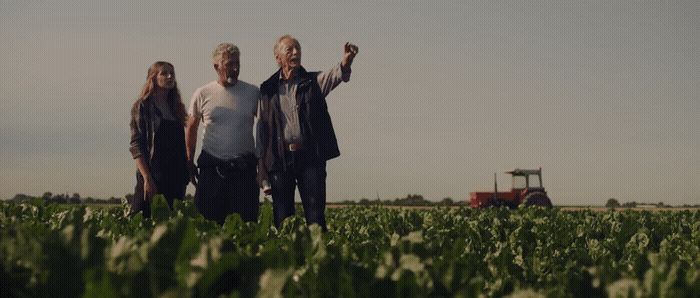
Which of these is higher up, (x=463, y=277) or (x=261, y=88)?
(x=261, y=88)

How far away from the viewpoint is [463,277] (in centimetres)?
223

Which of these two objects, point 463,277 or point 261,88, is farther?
point 261,88

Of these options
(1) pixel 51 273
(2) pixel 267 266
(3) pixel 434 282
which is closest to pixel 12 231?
(1) pixel 51 273

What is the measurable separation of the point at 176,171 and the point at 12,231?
5557 mm

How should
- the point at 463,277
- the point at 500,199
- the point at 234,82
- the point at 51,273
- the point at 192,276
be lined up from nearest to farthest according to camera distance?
the point at 192,276 → the point at 51,273 → the point at 463,277 → the point at 234,82 → the point at 500,199

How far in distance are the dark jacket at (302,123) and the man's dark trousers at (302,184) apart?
65mm

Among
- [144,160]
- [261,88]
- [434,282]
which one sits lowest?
[434,282]

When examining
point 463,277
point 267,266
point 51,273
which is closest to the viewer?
point 51,273

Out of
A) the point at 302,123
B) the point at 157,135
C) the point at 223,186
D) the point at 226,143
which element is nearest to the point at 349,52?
the point at 302,123

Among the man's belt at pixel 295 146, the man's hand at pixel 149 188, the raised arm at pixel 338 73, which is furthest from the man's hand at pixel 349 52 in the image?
the man's hand at pixel 149 188

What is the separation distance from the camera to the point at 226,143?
7449 millimetres

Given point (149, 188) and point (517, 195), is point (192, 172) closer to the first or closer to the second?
point (149, 188)

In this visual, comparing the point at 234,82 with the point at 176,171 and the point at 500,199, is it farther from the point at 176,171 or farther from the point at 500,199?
the point at 500,199

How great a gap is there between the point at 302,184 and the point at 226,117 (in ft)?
2.80
